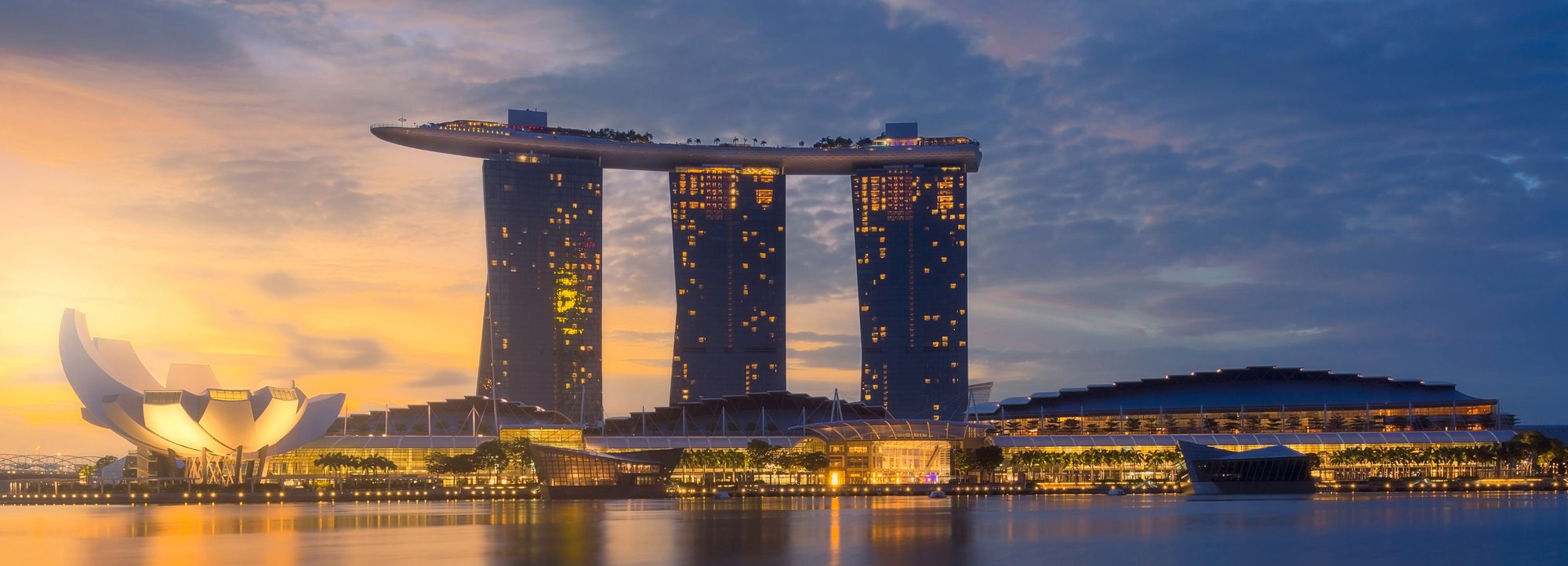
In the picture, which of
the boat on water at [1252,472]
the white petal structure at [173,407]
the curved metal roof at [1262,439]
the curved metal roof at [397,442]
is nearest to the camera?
the white petal structure at [173,407]

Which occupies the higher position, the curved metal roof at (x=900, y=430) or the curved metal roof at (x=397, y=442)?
the curved metal roof at (x=900, y=430)

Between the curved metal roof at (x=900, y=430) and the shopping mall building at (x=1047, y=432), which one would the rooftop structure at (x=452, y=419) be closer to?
the shopping mall building at (x=1047, y=432)

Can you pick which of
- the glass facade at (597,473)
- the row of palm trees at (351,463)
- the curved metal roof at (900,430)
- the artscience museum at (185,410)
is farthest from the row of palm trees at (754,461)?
the artscience museum at (185,410)

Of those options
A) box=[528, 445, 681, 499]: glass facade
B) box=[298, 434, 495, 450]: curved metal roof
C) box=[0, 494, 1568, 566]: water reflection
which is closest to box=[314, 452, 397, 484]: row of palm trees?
box=[298, 434, 495, 450]: curved metal roof

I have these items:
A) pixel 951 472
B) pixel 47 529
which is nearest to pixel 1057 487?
pixel 951 472

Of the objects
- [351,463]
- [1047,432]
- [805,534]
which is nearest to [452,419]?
[351,463]

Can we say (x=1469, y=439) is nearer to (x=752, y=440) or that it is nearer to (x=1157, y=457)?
(x=1157, y=457)

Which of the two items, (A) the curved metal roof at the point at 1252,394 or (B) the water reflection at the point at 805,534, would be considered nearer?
(B) the water reflection at the point at 805,534
